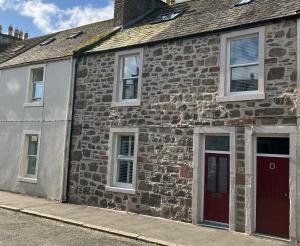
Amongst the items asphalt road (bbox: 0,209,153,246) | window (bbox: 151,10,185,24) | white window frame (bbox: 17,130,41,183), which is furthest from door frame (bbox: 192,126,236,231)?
white window frame (bbox: 17,130,41,183)

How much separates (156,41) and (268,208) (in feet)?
20.1

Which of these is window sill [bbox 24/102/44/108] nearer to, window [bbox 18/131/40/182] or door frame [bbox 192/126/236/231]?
window [bbox 18/131/40/182]

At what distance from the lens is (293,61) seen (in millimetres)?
9719

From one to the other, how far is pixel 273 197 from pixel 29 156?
410 inches

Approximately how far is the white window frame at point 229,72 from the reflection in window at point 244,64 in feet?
0.34

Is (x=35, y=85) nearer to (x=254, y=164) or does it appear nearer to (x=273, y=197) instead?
(x=254, y=164)

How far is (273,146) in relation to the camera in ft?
32.6

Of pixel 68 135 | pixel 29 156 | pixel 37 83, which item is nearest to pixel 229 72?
pixel 68 135

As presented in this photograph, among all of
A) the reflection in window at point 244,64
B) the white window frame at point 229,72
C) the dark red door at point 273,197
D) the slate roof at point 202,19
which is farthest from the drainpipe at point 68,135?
the dark red door at point 273,197

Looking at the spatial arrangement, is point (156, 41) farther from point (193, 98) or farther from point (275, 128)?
point (275, 128)

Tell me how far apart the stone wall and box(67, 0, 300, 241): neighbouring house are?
3 centimetres

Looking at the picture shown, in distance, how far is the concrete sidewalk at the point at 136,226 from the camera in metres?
9.04

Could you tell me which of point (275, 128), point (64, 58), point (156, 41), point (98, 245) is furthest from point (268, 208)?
point (64, 58)

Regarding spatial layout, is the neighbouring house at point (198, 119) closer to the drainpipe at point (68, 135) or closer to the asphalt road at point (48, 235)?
the drainpipe at point (68, 135)
